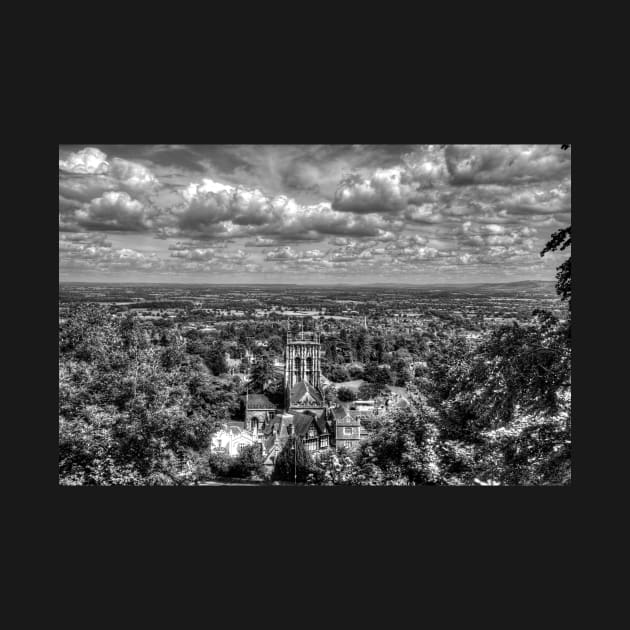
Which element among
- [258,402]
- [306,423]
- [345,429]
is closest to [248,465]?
[258,402]

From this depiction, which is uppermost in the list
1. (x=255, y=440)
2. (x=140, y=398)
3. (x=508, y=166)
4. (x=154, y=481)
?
(x=508, y=166)

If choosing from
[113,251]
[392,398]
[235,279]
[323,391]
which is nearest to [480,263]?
[392,398]

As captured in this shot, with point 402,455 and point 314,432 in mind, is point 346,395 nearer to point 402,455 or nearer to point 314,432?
point 314,432

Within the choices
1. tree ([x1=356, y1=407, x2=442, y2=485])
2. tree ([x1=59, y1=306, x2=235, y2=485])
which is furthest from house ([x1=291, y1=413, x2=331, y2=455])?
tree ([x1=59, y1=306, x2=235, y2=485])

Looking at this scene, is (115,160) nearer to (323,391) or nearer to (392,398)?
(323,391)

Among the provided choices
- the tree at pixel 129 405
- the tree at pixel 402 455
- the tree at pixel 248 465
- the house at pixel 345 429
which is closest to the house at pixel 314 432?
the house at pixel 345 429

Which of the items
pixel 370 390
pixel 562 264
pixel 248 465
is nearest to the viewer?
pixel 248 465
